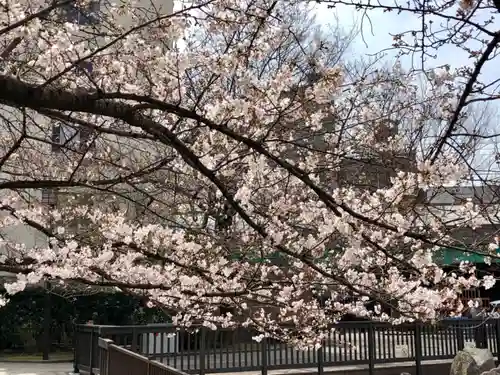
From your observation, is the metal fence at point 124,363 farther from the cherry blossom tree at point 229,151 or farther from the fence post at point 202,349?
the fence post at point 202,349

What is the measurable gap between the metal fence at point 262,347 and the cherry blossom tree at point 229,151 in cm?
250

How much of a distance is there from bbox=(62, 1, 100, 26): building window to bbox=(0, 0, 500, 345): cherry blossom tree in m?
0.08

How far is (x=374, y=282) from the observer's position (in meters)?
5.99

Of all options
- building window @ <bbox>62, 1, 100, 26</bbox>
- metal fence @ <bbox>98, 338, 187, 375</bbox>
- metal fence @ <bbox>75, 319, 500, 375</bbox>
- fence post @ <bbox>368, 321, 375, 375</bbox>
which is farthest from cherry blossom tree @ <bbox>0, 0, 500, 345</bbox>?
fence post @ <bbox>368, 321, 375, 375</bbox>

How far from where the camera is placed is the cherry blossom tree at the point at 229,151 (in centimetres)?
367

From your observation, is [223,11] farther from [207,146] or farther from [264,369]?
[264,369]

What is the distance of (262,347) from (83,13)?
261 inches

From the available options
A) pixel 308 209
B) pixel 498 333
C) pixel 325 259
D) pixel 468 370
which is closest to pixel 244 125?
pixel 308 209

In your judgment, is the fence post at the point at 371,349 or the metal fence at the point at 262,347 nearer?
the metal fence at the point at 262,347

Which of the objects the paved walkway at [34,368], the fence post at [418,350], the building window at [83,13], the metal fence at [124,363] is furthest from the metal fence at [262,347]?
the building window at [83,13]

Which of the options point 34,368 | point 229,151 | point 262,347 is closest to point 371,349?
point 262,347

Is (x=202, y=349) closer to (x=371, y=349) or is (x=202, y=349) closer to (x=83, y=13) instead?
(x=371, y=349)

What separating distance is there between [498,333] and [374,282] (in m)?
8.75

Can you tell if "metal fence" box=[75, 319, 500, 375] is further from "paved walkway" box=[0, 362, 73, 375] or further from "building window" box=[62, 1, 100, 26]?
"building window" box=[62, 1, 100, 26]
